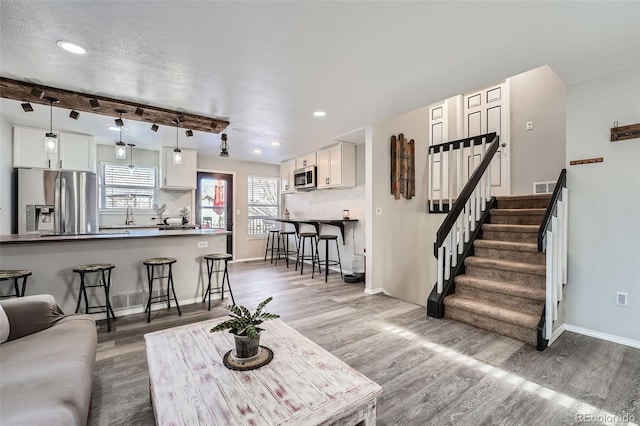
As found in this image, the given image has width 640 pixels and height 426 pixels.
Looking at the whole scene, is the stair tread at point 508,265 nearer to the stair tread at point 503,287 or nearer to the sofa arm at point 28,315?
the stair tread at point 503,287

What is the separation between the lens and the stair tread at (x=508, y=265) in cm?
282

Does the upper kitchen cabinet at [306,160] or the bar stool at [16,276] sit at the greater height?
the upper kitchen cabinet at [306,160]

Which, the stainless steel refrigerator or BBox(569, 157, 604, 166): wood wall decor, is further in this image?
the stainless steel refrigerator

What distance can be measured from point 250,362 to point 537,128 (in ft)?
16.7

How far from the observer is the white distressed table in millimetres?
1107

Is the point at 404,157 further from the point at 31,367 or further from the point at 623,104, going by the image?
the point at 31,367

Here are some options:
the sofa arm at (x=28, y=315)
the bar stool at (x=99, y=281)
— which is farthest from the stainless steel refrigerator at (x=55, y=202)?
the sofa arm at (x=28, y=315)

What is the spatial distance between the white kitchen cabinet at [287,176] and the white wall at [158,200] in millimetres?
Answer: 2095

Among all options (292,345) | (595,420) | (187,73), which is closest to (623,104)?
(595,420)

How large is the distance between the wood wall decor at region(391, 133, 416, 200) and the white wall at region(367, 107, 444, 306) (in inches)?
3.2

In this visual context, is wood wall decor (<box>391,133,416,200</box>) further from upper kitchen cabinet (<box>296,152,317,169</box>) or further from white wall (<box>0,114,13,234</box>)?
white wall (<box>0,114,13,234</box>)

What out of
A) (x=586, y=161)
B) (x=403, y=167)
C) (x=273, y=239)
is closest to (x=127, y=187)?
(x=273, y=239)

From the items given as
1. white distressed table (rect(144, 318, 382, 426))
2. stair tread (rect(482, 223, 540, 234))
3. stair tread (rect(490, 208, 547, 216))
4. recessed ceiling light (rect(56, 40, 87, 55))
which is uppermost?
recessed ceiling light (rect(56, 40, 87, 55))

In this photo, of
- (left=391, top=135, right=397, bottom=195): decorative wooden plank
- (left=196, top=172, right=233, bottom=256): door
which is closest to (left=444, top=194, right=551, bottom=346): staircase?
(left=391, top=135, right=397, bottom=195): decorative wooden plank
